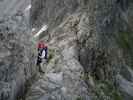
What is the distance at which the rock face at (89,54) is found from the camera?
55.2 ft

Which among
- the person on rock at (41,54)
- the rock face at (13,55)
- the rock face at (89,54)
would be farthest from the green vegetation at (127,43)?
the rock face at (13,55)

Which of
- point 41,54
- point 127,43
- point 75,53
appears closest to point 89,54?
point 75,53

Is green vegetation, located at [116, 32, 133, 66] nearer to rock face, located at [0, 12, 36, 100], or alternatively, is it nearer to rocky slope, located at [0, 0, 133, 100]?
rocky slope, located at [0, 0, 133, 100]

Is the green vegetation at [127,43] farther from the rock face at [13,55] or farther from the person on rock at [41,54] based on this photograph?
the rock face at [13,55]

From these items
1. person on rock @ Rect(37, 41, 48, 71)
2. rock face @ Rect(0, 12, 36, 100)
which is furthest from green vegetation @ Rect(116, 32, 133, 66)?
rock face @ Rect(0, 12, 36, 100)

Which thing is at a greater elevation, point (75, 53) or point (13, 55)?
point (13, 55)

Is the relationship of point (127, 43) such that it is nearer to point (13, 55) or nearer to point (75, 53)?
point (75, 53)

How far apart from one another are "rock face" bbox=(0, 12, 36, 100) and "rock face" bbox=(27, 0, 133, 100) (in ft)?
4.95

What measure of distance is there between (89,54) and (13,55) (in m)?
6.63

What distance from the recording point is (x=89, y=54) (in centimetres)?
1902

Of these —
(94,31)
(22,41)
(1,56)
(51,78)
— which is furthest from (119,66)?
(1,56)

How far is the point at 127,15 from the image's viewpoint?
2425 cm

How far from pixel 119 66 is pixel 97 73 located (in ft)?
7.74

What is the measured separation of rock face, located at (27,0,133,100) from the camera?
16828 millimetres
